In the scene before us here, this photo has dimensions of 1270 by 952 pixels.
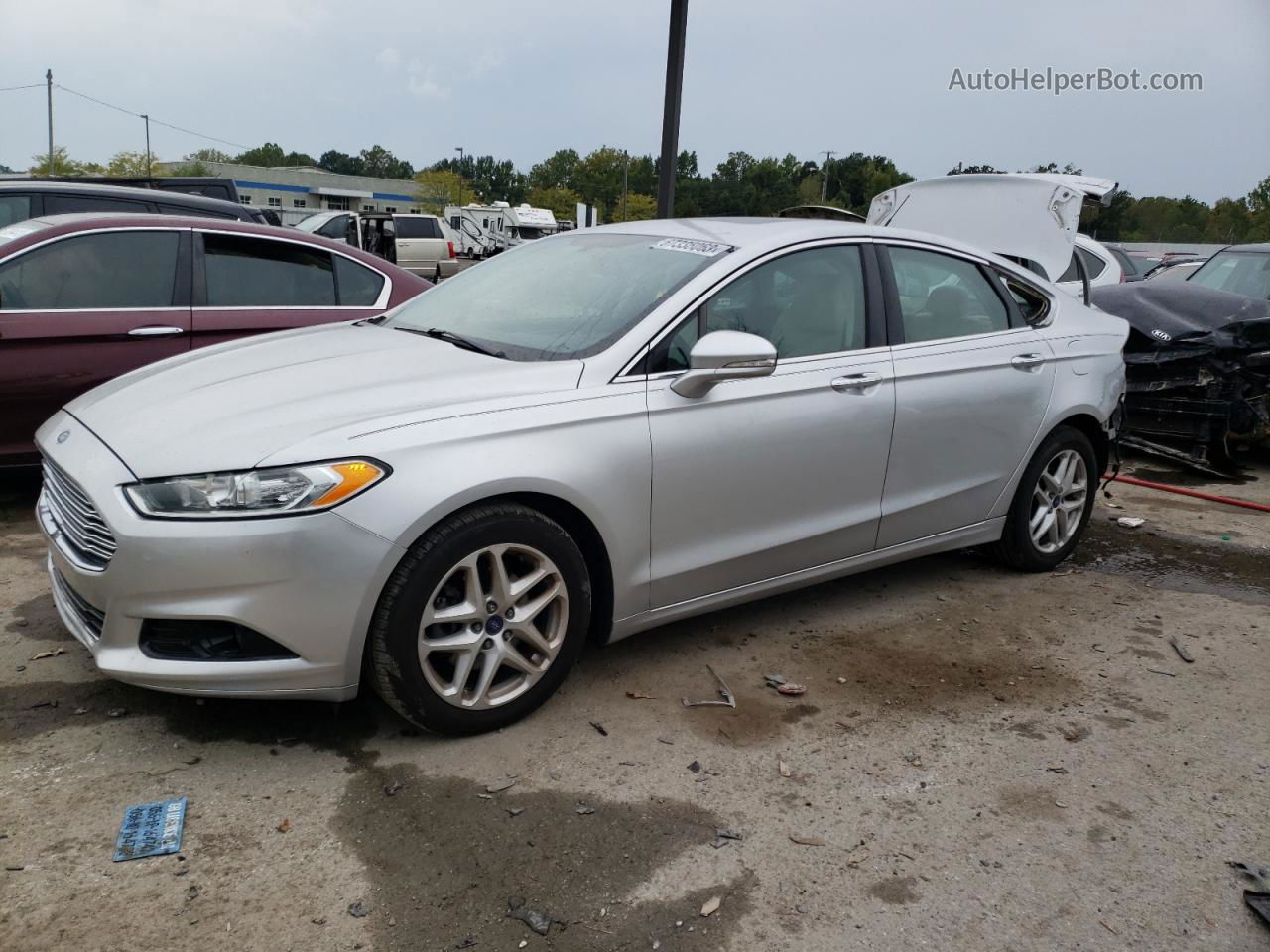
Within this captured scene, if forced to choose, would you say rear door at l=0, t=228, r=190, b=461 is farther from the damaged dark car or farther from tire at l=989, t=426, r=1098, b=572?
the damaged dark car

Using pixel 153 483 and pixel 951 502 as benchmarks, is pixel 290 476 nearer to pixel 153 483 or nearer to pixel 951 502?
pixel 153 483

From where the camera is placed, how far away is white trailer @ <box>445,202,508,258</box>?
4306 cm

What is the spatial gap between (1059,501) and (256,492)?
12.4ft

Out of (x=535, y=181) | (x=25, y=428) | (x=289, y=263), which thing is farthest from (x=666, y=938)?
(x=535, y=181)

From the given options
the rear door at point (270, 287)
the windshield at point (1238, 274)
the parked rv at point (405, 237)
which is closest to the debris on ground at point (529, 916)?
the rear door at point (270, 287)

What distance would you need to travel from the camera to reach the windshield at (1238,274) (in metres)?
8.80

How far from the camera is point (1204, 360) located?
710 centimetres

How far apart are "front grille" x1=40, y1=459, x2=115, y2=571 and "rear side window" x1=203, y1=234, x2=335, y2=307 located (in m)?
2.51

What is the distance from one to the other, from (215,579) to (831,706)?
6.74 feet

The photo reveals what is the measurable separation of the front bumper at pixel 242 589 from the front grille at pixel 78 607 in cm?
4

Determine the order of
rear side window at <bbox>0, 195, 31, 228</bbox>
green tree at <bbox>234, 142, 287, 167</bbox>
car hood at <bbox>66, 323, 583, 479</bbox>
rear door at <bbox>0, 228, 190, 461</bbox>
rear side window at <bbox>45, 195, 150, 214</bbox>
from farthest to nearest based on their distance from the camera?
green tree at <bbox>234, 142, 287, 167</bbox> → rear side window at <bbox>45, 195, 150, 214</bbox> → rear side window at <bbox>0, 195, 31, 228</bbox> → rear door at <bbox>0, 228, 190, 461</bbox> → car hood at <bbox>66, 323, 583, 479</bbox>

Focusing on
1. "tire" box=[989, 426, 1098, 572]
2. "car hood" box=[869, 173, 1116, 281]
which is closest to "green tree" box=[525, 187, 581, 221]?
"car hood" box=[869, 173, 1116, 281]

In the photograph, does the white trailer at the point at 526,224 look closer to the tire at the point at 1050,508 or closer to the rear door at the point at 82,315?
the rear door at the point at 82,315

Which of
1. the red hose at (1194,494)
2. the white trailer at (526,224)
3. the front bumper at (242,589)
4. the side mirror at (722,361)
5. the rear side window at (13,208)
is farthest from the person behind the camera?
the white trailer at (526,224)
